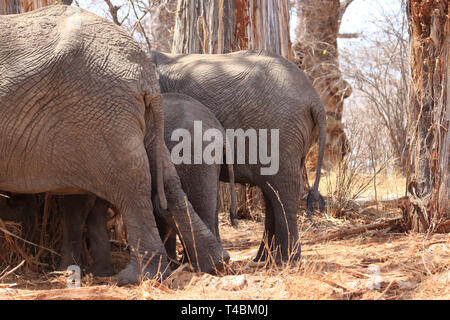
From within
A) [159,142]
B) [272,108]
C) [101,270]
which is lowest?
[101,270]

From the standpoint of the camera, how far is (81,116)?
12.9 feet

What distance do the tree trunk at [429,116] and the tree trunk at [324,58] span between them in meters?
6.87

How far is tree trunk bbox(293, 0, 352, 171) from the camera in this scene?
13.7 m

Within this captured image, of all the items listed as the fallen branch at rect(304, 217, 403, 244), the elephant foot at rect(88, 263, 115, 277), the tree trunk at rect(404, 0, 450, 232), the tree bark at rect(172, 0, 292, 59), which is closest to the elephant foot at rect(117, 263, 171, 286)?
the elephant foot at rect(88, 263, 115, 277)

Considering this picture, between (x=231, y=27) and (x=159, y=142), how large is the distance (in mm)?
3853

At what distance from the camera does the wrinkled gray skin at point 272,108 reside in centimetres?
516

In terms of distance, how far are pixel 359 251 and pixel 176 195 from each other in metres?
2.18

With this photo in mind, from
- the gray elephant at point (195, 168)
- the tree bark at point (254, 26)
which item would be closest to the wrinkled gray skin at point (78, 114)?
the gray elephant at point (195, 168)

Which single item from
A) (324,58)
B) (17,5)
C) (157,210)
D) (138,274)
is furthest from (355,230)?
(324,58)

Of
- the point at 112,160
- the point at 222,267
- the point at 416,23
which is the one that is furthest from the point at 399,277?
the point at 416,23

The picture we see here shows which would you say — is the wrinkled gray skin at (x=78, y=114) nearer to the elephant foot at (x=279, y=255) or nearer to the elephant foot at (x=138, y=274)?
the elephant foot at (x=138, y=274)

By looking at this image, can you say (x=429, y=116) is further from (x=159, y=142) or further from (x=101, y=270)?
(x=101, y=270)

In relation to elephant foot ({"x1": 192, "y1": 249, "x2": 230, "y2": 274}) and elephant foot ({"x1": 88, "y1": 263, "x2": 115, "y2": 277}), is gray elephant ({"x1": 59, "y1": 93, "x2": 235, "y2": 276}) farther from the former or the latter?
elephant foot ({"x1": 192, "y1": 249, "x2": 230, "y2": 274})

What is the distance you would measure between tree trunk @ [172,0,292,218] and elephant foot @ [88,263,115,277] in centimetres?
321
